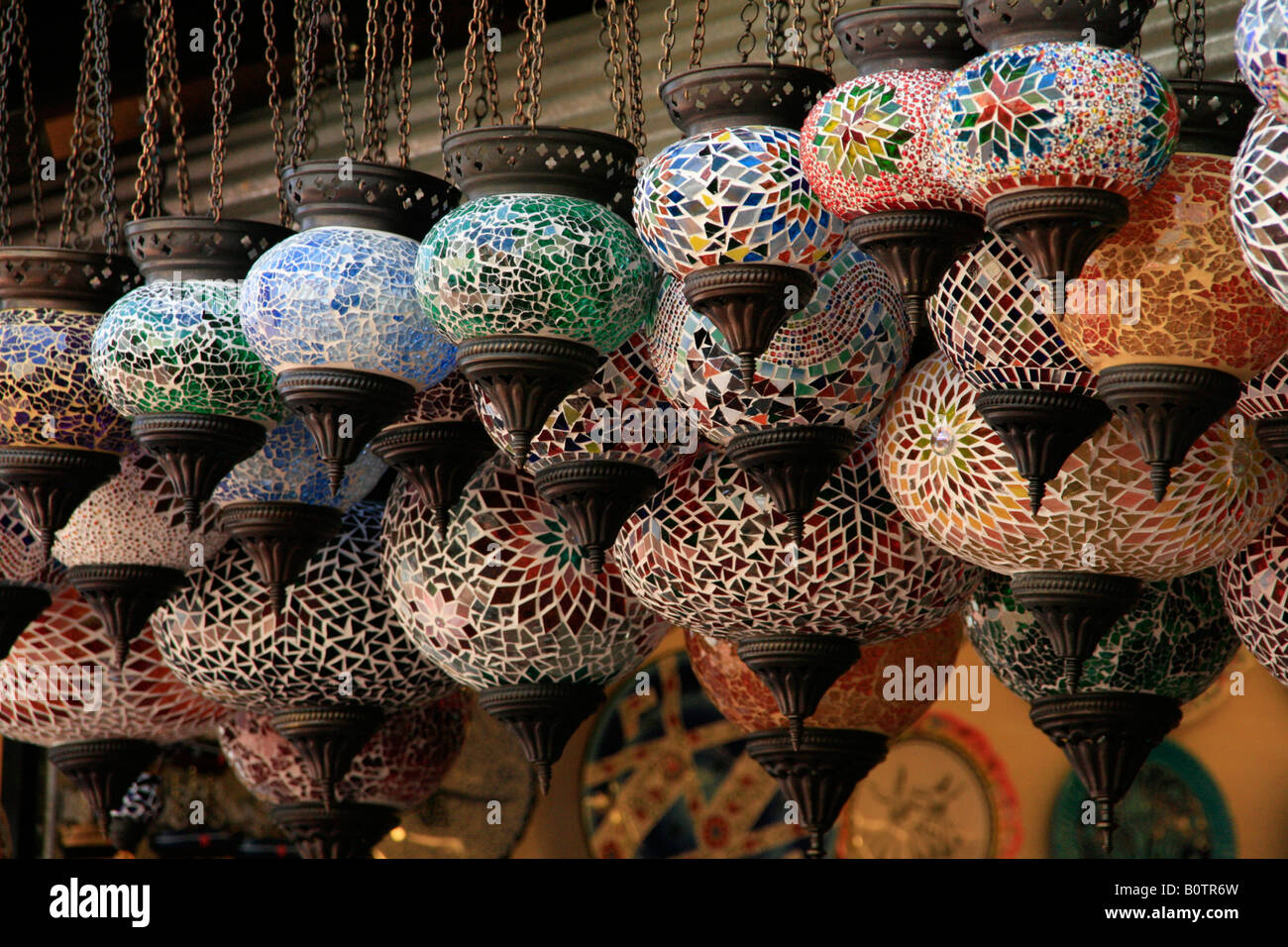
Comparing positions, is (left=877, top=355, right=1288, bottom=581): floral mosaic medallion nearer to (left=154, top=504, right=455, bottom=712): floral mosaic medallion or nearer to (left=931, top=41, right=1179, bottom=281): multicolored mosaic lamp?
(left=931, top=41, right=1179, bottom=281): multicolored mosaic lamp

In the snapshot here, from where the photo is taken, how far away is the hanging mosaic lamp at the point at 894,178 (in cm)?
139

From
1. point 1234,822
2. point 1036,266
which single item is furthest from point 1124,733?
point 1234,822

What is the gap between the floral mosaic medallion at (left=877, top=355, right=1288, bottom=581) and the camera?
1.55 meters

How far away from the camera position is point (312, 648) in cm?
200

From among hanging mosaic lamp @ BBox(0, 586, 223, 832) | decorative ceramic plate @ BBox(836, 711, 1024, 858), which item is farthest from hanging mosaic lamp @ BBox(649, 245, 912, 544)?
decorative ceramic plate @ BBox(836, 711, 1024, 858)

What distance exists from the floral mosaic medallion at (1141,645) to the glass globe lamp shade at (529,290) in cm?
49

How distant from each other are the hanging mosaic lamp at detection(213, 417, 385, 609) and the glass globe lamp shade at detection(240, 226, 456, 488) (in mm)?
183

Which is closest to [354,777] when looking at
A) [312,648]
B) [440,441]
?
[312,648]

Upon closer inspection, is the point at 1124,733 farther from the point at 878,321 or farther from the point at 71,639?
the point at 71,639

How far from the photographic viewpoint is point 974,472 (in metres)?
1.58

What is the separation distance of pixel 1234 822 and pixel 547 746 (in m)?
1.31

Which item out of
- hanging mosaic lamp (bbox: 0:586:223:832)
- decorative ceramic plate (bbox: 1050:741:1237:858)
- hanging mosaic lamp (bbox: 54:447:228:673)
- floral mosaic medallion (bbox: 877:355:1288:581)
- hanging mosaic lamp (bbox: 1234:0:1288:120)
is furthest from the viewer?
decorative ceramic plate (bbox: 1050:741:1237:858)

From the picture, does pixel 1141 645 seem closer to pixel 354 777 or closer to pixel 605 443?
pixel 605 443
